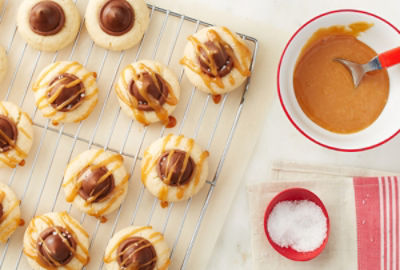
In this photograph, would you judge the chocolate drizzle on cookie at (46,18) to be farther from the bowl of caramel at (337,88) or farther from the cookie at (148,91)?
the bowl of caramel at (337,88)

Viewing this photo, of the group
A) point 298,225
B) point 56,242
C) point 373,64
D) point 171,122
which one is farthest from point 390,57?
point 56,242

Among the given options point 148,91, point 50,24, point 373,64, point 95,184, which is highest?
point 373,64

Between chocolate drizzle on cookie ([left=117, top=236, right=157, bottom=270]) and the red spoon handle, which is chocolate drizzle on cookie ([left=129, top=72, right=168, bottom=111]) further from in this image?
the red spoon handle

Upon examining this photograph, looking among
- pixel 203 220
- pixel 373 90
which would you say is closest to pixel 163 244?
pixel 203 220

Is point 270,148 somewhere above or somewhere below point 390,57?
below

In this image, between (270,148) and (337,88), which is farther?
(270,148)

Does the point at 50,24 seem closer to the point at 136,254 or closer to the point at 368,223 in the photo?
the point at 136,254
